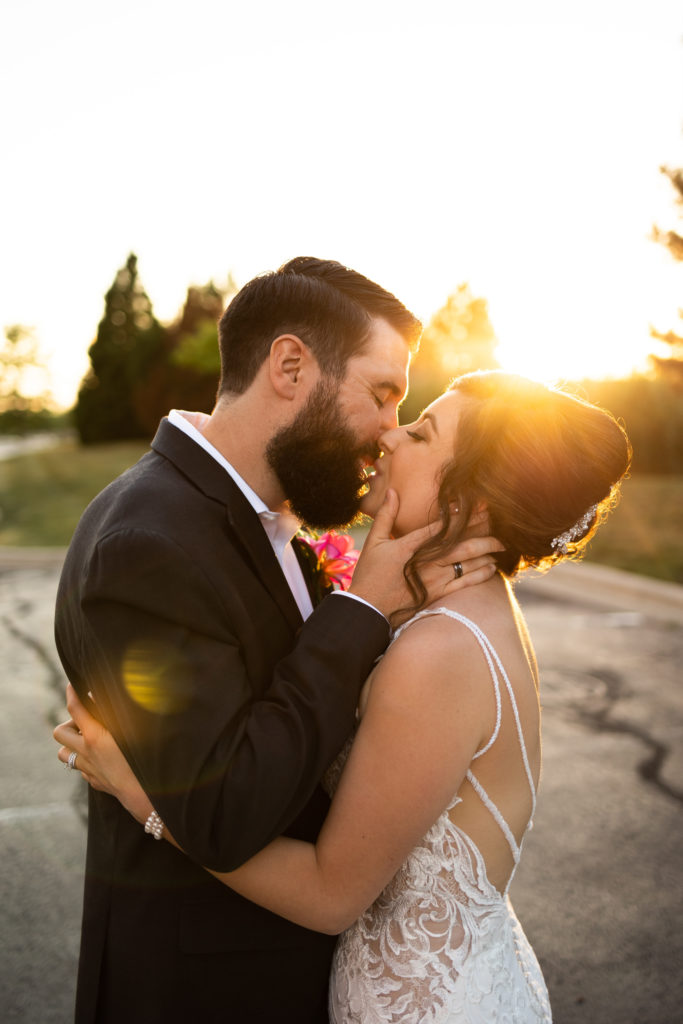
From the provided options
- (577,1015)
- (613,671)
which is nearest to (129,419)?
(613,671)

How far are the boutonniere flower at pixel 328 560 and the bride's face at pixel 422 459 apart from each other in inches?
16.3

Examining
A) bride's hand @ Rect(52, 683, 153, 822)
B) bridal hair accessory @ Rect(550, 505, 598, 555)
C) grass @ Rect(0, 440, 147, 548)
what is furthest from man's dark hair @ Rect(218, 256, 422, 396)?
grass @ Rect(0, 440, 147, 548)

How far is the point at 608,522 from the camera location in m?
16.6

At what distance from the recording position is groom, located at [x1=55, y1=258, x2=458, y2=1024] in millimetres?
1515

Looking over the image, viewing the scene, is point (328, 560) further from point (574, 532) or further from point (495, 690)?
point (495, 690)

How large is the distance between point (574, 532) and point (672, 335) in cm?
1572

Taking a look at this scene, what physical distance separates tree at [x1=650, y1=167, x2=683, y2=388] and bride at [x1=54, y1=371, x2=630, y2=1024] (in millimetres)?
15263

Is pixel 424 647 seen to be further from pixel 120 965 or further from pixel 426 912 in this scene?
pixel 120 965

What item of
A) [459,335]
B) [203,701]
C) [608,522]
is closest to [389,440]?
[203,701]

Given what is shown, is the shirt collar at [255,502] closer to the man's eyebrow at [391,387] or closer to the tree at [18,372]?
the man's eyebrow at [391,387]

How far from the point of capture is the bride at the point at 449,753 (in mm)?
1664

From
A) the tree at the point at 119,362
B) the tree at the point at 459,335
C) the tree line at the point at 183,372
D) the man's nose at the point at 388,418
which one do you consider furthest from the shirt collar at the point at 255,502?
the tree at the point at 119,362

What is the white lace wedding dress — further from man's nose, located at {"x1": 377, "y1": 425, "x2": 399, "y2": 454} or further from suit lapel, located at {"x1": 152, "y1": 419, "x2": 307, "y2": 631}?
man's nose, located at {"x1": 377, "y1": 425, "x2": 399, "y2": 454}

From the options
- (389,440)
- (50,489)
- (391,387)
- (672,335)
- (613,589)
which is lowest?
(50,489)
